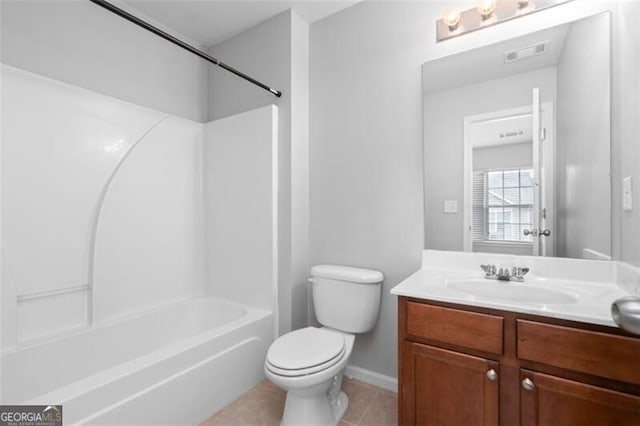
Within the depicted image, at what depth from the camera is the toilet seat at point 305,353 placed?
4.56 ft

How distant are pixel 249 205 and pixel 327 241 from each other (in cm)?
65

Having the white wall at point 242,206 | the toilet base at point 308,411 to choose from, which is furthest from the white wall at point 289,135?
the toilet base at point 308,411

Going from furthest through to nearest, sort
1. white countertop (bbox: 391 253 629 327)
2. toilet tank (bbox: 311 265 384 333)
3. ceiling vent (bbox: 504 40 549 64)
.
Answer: toilet tank (bbox: 311 265 384 333) < ceiling vent (bbox: 504 40 549 64) < white countertop (bbox: 391 253 629 327)

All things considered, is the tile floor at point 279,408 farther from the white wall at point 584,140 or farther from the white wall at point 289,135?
the white wall at point 584,140

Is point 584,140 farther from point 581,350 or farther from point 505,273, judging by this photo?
point 581,350

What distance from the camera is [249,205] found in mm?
2217

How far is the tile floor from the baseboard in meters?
0.03

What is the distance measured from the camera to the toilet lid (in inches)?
55.5

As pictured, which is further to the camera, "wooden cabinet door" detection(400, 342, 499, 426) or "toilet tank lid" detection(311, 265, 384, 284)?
"toilet tank lid" detection(311, 265, 384, 284)

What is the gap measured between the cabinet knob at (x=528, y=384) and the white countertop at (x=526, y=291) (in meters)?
0.25

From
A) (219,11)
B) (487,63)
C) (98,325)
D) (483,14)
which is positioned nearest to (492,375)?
(487,63)

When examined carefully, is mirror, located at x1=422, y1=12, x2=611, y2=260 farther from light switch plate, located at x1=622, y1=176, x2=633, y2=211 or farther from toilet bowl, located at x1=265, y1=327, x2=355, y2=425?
toilet bowl, located at x1=265, y1=327, x2=355, y2=425

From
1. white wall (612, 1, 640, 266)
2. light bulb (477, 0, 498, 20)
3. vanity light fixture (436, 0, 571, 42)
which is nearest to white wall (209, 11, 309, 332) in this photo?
vanity light fixture (436, 0, 571, 42)

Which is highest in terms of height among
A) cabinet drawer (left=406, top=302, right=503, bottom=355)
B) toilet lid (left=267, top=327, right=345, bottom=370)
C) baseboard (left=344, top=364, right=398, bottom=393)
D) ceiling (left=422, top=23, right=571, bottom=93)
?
ceiling (left=422, top=23, right=571, bottom=93)
